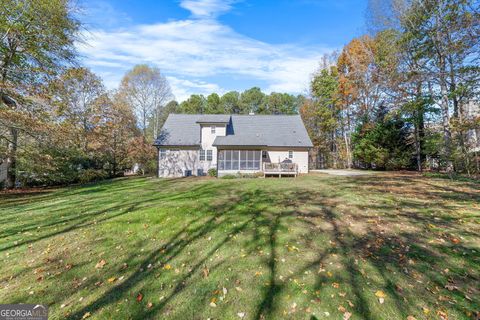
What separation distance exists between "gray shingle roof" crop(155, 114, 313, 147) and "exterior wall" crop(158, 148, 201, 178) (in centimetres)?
78

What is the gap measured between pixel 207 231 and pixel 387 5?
2042 centimetres

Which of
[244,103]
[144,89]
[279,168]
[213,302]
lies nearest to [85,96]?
[144,89]

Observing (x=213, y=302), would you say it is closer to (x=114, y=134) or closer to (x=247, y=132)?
(x=247, y=132)

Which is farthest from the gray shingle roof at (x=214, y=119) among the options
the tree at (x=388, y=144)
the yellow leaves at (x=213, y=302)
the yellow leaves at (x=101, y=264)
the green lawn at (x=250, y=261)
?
the yellow leaves at (x=213, y=302)

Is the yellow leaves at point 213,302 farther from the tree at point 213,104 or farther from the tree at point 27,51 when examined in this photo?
the tree at point 213,104

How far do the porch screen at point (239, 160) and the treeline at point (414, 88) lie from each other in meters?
10.5

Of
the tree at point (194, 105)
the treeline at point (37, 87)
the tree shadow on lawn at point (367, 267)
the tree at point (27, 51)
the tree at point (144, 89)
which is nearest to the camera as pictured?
the tree shadow on lawn at point (367, 267)

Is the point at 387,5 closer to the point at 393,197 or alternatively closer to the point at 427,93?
the point at 427,93

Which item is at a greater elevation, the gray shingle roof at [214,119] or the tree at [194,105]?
the tree at [194,105]

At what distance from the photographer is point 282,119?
74.9 feet

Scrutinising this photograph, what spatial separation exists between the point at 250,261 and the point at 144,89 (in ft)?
99.6

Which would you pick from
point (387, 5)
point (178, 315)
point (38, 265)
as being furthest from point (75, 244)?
point (387, 5)

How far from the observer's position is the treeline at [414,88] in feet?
37.7

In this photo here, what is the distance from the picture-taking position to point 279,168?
17.9m
